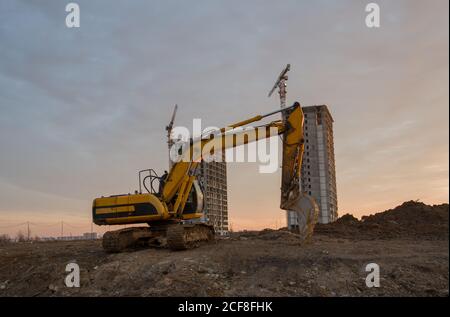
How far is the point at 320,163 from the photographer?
198ft

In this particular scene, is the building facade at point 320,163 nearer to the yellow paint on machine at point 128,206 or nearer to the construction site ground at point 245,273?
the yellow paint on machine at point 128,206

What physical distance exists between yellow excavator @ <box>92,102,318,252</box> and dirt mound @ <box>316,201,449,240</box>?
242 inches

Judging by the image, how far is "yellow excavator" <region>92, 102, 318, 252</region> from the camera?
52.4 ft

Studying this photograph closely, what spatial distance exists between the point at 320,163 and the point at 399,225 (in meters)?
38.1

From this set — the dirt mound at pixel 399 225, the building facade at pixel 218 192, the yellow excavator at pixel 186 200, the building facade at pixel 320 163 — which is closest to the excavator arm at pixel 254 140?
the yellow excavator at pixel 186 200

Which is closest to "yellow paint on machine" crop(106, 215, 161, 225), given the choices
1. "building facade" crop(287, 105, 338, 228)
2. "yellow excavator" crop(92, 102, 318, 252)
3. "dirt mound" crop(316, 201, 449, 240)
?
"yellow excavator" crop(92, 102, 318, 252)

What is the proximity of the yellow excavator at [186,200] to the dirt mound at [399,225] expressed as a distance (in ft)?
20.1

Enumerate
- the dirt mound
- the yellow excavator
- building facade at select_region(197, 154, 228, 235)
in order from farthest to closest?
building facade at select_region(197, 154, 228, 235) < the dirt mound < the yellow excavator

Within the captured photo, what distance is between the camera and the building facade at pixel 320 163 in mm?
59156

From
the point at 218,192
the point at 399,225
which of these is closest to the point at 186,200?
the point at 399,225

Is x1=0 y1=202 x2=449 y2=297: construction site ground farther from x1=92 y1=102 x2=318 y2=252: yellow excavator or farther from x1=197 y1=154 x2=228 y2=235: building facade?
x1=197 y1=154 x2=228 y2=235: building facade

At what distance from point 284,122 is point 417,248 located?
6561 mm

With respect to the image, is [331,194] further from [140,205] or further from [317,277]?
[317,277]

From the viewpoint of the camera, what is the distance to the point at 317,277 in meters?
11.2
